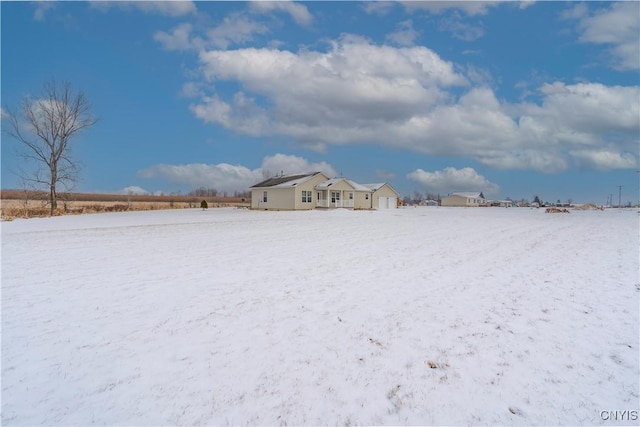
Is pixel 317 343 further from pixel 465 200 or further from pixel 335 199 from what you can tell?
pixel 465 200

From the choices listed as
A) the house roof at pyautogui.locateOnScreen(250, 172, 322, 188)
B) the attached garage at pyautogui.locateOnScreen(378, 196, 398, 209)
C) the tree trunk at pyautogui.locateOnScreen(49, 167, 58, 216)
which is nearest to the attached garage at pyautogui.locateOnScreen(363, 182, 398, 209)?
the attached garage at pyautogui.locateOnScreen(378, 196, 398, 209)

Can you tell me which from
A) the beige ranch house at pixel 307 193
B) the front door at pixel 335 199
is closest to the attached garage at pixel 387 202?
the beige ranch house at pixel 307 193

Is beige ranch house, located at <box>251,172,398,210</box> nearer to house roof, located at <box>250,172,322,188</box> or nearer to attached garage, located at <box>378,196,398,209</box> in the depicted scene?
house roof, located at <box>250,172,322,188</box>

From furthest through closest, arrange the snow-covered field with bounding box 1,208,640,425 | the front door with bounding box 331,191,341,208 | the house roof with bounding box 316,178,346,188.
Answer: the front door with bounding box 331,191,341,208, the house roof with bounding box 316,178,346,188, the snow-covered field with bounding box 1,208,640,425

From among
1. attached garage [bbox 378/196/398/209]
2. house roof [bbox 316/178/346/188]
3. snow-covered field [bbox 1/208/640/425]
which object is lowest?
snow-covered field [bbox 1/208/640/425]

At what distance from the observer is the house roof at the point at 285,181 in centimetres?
4413

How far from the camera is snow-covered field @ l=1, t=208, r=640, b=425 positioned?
380cm

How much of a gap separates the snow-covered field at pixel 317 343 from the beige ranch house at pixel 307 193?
3381cm

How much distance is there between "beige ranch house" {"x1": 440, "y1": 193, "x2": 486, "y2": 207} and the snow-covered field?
3900 inches

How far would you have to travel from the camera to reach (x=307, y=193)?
147 ft

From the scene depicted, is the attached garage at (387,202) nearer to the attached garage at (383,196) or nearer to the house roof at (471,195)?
the attached garage at (383,196)

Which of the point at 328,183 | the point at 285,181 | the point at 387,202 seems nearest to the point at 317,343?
the point at 328,183

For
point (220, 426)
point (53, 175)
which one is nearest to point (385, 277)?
point (220, 426)

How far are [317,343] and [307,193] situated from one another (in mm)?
39851
